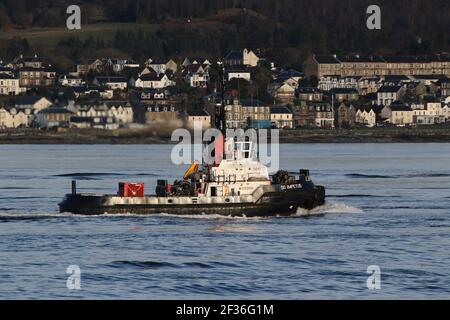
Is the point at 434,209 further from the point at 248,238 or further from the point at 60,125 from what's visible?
the point at 60,125

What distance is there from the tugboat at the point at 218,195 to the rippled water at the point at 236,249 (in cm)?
77

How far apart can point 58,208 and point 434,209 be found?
20.3 m

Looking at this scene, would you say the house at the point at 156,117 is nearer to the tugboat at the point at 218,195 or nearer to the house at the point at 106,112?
the house at the point at 106,112

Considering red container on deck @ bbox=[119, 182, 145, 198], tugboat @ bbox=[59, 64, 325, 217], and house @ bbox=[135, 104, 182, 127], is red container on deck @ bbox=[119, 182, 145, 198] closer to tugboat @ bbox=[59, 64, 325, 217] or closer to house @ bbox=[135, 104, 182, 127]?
tugboat @ bbox=[59, 64, 325, 217]

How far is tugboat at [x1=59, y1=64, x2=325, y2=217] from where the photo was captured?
71562 millimetres

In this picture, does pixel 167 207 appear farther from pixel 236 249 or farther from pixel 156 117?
pixel 156 117

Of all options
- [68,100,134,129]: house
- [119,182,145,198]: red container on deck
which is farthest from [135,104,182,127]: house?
[119,182,145,198]: red container on deck

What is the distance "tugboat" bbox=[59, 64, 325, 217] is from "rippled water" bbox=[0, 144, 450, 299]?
2.53 ft

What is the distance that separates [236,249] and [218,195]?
1259cm

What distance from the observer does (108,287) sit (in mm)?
50094

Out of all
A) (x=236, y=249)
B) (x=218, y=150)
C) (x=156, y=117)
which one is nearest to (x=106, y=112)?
(x=156, y=117)

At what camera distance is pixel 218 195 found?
7212 cm

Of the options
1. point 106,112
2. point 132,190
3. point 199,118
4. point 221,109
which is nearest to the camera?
point 221,109

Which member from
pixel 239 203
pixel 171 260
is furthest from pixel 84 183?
pixel 171 260
